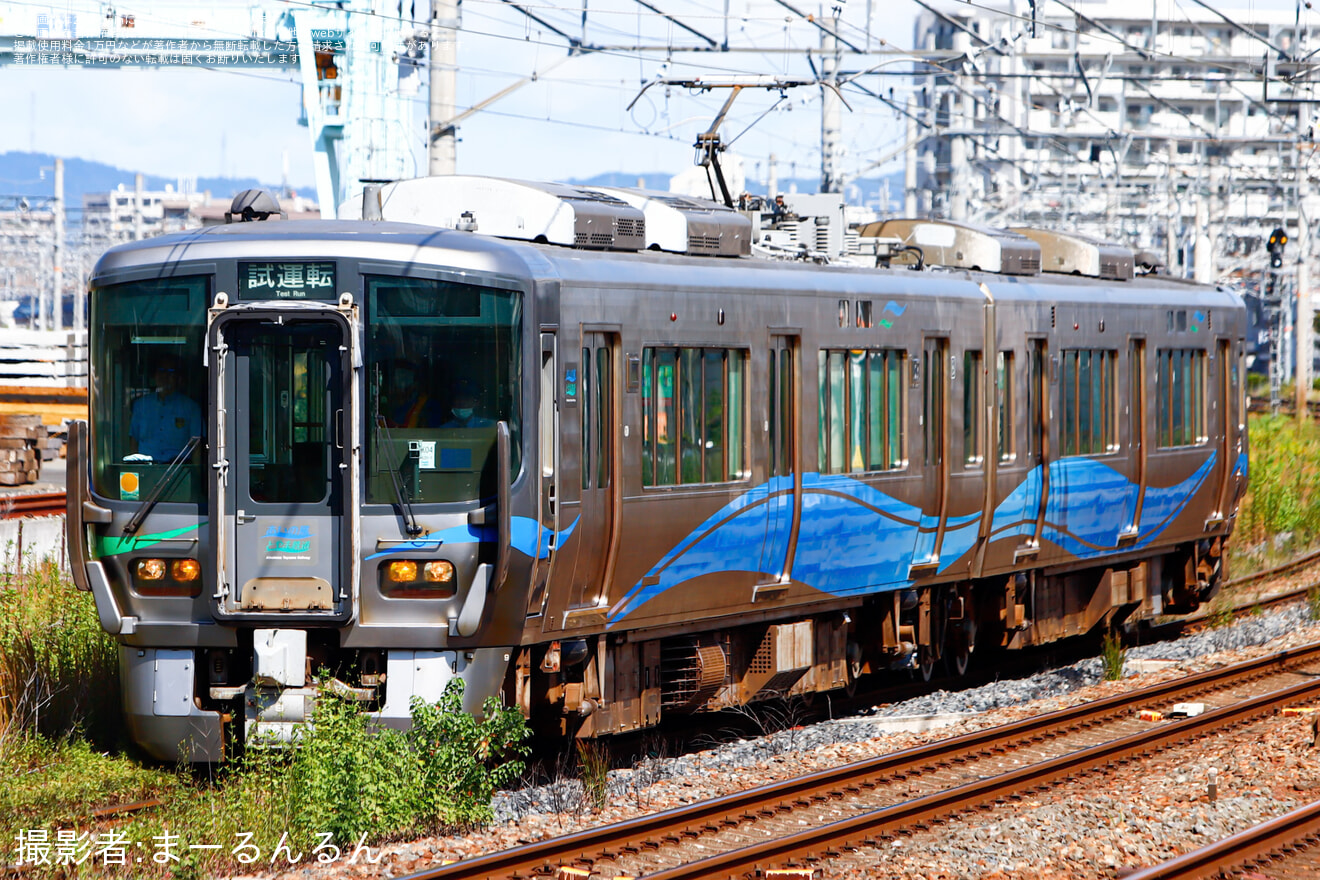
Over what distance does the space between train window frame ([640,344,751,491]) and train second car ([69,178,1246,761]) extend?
2 centimetres

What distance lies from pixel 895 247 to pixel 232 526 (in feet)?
22.5

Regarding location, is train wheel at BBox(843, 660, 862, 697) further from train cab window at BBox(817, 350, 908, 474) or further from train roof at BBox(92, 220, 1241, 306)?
train roof at BBox(92, 220, 1241, 306)

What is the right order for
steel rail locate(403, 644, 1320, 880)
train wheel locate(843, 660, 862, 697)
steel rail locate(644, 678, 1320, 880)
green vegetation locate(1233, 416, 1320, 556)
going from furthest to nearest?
1. green vegetation locate(1233, 416, 1320, 556)
2. train wheel locate(843, 660, 862, 697)
3. steel rail locate(644, 678, 1320, 880)
4. steel rail locate(403, 644, 1320, 880)

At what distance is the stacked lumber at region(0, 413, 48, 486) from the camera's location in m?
21.9

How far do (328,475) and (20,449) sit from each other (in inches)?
570

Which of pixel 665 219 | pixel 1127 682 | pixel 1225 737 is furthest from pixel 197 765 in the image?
pixel 1127 682

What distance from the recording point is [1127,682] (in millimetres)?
14477

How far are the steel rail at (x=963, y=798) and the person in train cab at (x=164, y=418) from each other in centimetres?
339

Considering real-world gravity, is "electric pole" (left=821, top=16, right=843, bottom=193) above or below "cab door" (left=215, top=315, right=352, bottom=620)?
above

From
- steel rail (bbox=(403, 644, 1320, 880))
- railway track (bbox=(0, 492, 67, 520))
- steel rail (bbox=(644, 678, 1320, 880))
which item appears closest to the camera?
steel rail (bbox=(403, 644, 1320, 880))

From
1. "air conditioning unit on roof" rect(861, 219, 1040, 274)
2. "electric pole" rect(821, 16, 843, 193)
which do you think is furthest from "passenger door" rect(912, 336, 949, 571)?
"electric pole" rect(821, 16, 843, 193)

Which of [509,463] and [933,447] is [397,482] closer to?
[509,463]

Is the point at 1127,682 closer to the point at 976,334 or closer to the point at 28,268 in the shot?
the point at 976,334

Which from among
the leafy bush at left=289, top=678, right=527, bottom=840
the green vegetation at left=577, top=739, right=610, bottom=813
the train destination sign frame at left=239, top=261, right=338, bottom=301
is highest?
the train destination sign frame at left=239, top=261, right=338, bottom=301
